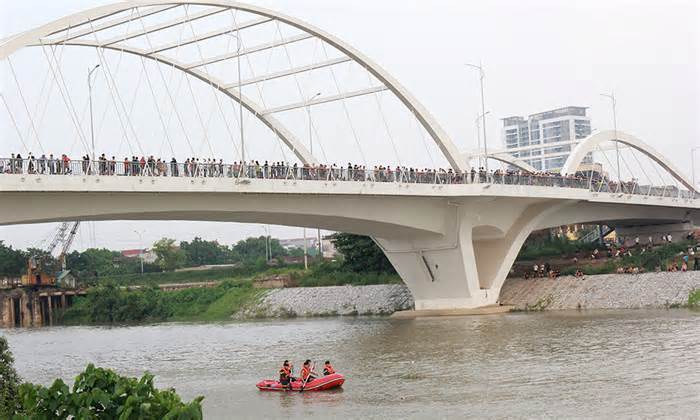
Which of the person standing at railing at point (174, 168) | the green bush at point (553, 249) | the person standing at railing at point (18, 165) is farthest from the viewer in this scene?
the green bush at point (553, 249)

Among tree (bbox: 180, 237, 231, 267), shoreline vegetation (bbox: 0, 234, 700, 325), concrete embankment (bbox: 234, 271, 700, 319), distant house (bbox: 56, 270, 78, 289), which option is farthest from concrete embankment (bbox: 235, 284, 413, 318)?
tree (bbox: 180, 237, 231, 267)

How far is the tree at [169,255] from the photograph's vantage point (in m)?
125

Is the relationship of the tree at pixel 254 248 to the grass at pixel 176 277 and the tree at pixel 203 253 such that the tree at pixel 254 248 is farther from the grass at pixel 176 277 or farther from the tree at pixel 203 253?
the grass at pixel 176 277

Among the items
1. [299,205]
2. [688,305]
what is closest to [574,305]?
[688,305]

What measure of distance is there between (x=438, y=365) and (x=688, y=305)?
76.4ft

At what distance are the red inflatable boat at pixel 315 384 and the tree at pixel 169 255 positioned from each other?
9382 cm

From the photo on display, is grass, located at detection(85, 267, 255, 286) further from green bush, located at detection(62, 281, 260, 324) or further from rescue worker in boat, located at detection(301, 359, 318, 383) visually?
rescue worker in boat, located at detection(301, 359, 318, 383)

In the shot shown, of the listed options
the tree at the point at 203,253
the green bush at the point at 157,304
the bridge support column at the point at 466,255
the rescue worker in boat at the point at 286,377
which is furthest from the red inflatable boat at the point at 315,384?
the tree at the point at 203,253

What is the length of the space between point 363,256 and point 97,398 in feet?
184

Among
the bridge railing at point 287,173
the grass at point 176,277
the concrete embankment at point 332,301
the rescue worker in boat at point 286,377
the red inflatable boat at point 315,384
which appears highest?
the bridge railing at point 287,173

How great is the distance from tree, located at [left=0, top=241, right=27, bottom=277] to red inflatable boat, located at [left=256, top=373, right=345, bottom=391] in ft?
232

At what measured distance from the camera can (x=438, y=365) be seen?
109ft

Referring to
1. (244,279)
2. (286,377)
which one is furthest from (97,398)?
(244,279)

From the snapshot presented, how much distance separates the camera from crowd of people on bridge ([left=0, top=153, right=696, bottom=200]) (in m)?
35.5
